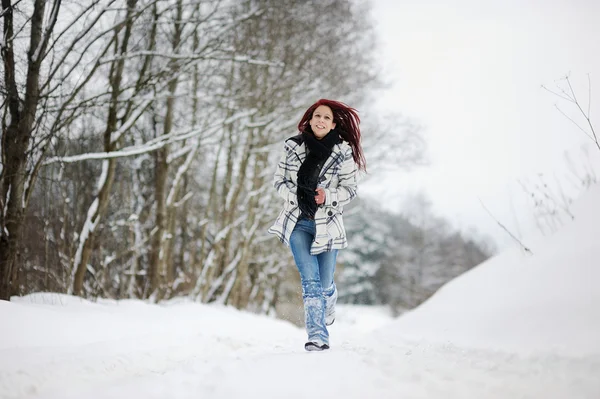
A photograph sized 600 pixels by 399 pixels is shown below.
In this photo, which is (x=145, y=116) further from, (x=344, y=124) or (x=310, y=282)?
(x=310, y=282)

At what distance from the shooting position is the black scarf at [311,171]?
292 centimetres

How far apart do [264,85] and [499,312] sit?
20.7ft

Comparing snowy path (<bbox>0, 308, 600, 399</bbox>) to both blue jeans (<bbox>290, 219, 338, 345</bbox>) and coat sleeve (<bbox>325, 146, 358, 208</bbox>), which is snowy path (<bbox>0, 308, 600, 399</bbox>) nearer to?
blue jeans (<bbox>290, 219, 338, 345</bbox>)

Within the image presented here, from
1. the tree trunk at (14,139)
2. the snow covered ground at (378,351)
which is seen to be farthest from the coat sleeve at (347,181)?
the tree trunk at (14,139)

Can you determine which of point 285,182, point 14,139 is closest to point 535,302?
point 285,182

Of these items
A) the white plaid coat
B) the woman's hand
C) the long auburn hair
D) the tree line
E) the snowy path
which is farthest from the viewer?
the tree line

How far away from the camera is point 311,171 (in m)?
2.94

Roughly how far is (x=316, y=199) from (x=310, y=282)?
583 mm

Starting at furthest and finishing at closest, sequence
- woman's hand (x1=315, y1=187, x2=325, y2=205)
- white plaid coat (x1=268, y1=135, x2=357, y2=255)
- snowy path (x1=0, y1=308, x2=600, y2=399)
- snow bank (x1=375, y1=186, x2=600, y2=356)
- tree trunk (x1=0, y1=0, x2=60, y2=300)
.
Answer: tree trunk (x1=0, y1=0, x2=60, y2=300)
white plaid coat (x1=268, y1=135, x2=357, y2=255)
woman's hand (x1=315, y1=187, x2=325, y2=205)
snow bank (x1=375, y1=186, x2=600, y2=356)
snowy path (x1=0, y1=308, x2=600, y2=399)

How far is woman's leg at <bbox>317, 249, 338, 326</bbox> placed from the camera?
10.2ft

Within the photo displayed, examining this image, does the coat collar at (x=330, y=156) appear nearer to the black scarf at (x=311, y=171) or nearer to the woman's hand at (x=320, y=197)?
the black scarf at (x=311, y=171)

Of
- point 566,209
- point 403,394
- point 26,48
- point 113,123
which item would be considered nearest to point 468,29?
point 566,209

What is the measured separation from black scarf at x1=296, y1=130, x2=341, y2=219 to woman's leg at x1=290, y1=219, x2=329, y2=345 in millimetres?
158

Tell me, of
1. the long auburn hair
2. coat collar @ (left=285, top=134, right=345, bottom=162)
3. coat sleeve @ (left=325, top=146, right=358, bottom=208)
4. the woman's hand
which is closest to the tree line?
the long auburn hair
